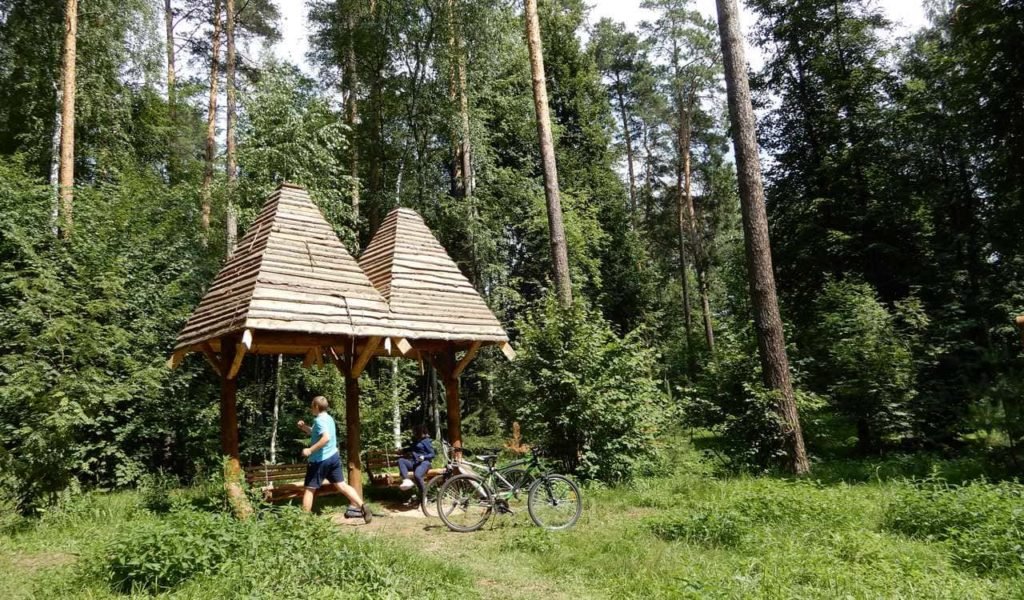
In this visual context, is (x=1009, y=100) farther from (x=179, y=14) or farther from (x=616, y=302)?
(x=179, y=14)

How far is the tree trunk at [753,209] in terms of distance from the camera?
30.1 ft

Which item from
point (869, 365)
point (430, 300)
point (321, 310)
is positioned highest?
point (430, 300)

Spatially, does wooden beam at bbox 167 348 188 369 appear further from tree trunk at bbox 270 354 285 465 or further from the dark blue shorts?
tree trunk at bbox 270 354 285 465

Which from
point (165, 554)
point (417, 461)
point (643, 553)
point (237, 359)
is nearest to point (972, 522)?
point (643, 553)

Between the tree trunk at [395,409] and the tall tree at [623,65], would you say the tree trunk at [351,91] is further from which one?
the tall tree at [623,65]

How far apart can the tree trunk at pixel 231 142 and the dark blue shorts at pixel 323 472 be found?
8.83m

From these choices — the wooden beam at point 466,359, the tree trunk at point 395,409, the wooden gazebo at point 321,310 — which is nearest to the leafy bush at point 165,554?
the wooden gazebo at point 321,310

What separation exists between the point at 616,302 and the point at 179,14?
19.7m

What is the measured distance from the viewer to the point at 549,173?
41.1 feet

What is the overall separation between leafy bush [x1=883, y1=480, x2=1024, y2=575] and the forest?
0.03 m

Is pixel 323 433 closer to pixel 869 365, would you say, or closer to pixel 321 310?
pixel 321 310

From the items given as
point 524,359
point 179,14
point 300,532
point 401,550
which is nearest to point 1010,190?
point 524,359

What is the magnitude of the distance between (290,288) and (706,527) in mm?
6045

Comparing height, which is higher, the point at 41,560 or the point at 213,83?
the point at 213,83
